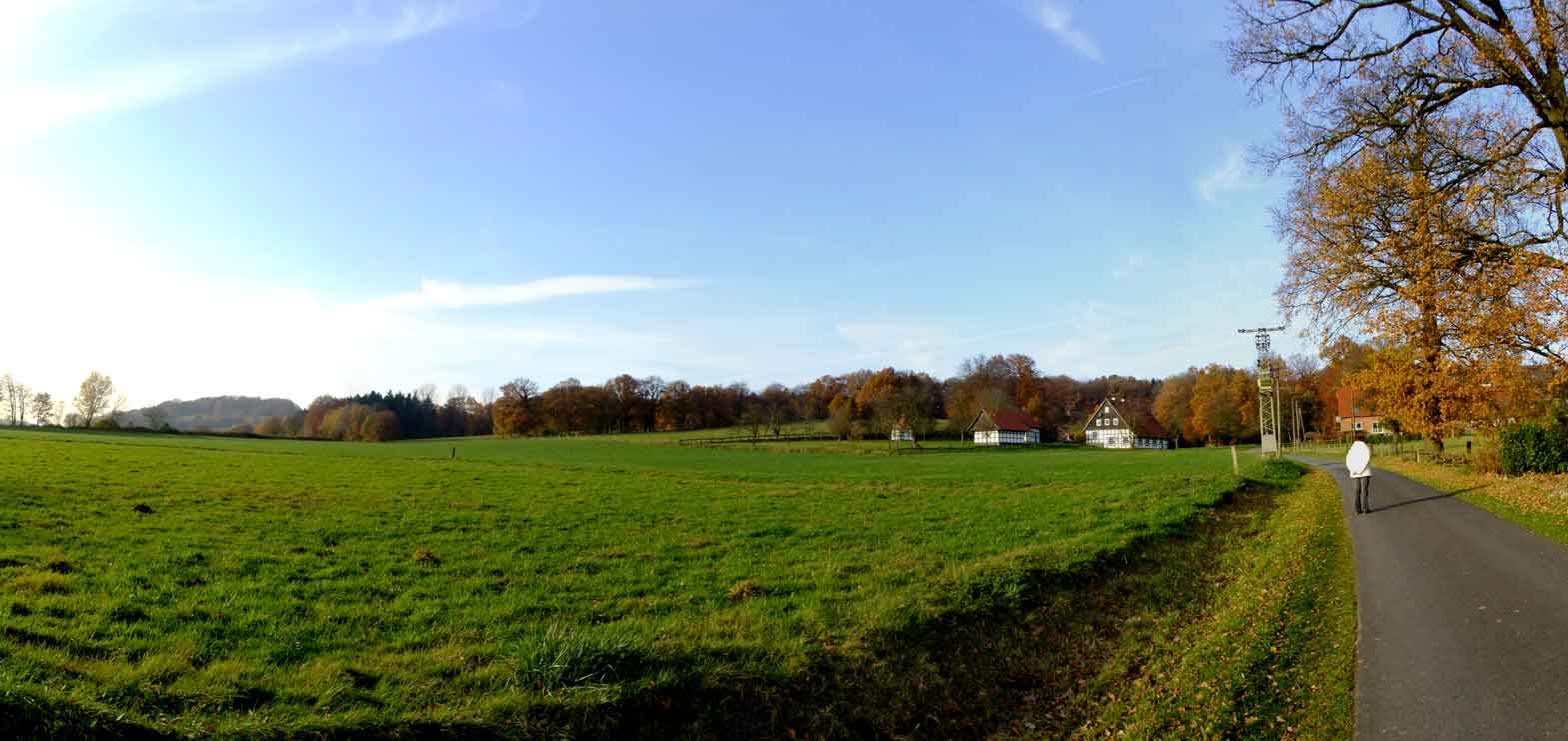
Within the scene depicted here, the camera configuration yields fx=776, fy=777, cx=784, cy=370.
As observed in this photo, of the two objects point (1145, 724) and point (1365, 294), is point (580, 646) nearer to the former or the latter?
Answer: point (1145, 724)

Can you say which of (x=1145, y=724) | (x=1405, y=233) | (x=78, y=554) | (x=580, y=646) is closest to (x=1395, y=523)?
(x=1405, y=233)

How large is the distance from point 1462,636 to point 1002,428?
362ft

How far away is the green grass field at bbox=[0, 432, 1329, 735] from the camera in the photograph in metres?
5.61

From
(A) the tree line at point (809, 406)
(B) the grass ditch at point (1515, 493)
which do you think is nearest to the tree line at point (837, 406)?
(A) the tree line at point (809, 406)

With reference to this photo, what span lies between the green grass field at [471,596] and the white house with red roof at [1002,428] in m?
93.7

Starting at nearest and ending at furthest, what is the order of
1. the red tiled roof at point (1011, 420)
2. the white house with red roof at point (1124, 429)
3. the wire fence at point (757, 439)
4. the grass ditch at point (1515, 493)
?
the grass ditch at point (1515, 493), the wire fence at point (757, 439), the white house with red roof at point (1124, 429), the red tiled roof at point (1011, 420)

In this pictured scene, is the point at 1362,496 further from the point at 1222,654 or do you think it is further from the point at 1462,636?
the point at 1222,654

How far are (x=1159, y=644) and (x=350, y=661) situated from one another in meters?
8.02

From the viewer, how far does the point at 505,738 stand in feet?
17.0

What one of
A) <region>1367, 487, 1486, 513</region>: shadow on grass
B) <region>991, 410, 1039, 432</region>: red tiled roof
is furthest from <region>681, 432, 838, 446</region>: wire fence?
<region>1367, 487, 1486, 513</region>: shadow on grass

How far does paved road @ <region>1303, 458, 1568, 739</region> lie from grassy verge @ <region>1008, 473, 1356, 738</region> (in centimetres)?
27

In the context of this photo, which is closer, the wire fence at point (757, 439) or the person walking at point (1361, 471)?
the person walking at point (1361, 471)

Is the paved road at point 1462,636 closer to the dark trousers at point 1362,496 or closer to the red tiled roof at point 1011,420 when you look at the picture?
the dark trousers at point 1362,496

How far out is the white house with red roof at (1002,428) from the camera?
114562mm
